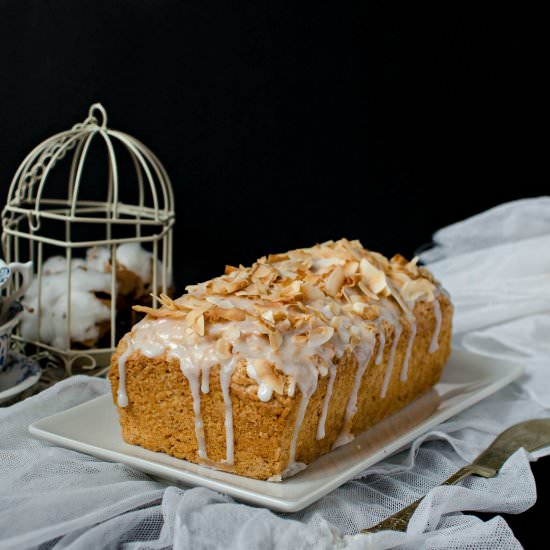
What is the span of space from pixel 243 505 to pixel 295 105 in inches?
91.8

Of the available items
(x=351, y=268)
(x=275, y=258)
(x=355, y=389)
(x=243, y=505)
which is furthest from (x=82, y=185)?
(x=243, y=505)

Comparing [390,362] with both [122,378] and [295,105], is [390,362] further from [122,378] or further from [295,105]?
[295,105]

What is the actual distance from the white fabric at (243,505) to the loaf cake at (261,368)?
4.4 inches

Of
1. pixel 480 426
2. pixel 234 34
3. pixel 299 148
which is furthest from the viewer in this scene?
pixel 299 148

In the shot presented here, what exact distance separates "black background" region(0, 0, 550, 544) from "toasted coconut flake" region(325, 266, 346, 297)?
5.27 feet

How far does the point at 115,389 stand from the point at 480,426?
87 centimetres

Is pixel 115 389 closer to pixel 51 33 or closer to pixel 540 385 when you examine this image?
pixel 540 385

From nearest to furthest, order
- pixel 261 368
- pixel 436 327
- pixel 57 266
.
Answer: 1. pixel 261 368
2. pixel 436 327
3. pixel 57 266

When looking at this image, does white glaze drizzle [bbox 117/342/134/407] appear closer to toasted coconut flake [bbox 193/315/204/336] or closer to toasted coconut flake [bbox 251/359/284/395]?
toasted coconut flake [bbox 193/315/204/336]

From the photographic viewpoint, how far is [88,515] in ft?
5.27

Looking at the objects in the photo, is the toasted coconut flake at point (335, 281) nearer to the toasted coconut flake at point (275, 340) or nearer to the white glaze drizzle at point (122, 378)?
the toasted coconut flake at point (275, 340)

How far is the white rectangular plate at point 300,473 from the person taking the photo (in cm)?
170

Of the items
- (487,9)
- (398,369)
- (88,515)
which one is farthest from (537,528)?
(487,9)

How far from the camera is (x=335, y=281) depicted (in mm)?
2115
